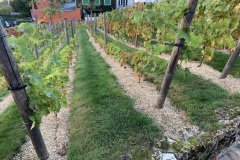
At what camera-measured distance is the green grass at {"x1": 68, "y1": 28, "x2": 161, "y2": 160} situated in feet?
8.15

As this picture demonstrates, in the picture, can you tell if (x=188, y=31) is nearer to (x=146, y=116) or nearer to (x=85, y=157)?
(x=146, y=116)

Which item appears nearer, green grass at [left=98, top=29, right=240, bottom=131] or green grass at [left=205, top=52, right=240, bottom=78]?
green grass at [left=98, top=29, right=240, bottom=131]

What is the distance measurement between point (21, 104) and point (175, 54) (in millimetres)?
2500

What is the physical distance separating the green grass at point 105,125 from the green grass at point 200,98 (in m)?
1.02

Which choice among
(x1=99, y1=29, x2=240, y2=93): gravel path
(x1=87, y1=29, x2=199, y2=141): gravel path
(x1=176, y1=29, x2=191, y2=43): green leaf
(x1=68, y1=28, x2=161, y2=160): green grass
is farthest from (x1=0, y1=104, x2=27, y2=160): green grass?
(x1=99, y1=29, x2=240, y2=93): gravel path

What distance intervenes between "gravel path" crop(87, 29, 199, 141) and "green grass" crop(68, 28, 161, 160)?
0.22m

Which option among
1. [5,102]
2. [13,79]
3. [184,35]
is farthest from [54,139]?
[184,35]

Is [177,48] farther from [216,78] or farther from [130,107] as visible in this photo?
[216,78]

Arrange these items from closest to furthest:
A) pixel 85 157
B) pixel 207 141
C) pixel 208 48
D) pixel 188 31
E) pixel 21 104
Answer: pixel 21 104, pixel 188 31, pixel 85 157, pixel 207 141, pixel 208 48

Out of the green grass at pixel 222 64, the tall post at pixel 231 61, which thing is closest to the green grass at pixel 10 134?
the tall post at pixel 231 61

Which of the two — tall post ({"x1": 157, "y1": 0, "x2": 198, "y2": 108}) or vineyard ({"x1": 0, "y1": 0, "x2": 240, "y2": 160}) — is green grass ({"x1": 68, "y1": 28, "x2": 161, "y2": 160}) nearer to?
vineyard ({"x1": 0, "y1": 0, "x2": 240, "y2": 160})

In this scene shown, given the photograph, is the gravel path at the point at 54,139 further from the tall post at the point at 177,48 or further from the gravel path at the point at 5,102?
the tall post at the point at 177,48

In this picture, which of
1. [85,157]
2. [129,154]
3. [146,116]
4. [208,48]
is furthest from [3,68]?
[208,48]

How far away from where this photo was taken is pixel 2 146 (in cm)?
259
